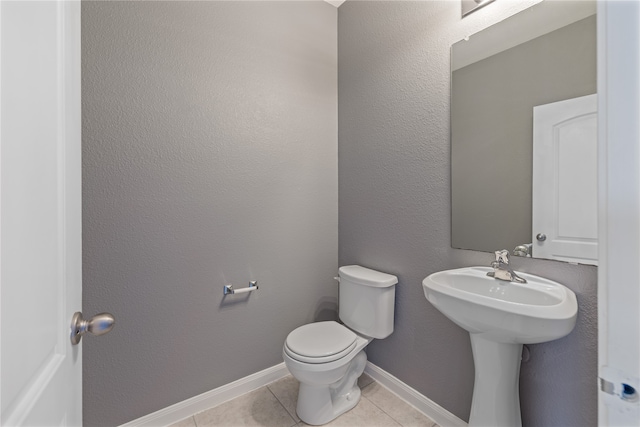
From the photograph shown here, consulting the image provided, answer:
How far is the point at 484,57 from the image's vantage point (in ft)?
4.07

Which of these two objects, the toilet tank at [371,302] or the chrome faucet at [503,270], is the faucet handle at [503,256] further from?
the toilet tank at [371,302]

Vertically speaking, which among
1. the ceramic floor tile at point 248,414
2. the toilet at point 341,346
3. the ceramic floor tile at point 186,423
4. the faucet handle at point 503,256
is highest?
the faucet handle at point 503,256

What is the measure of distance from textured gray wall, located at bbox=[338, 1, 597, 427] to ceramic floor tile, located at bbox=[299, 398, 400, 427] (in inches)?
9.5

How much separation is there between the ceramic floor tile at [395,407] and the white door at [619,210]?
1384 mm

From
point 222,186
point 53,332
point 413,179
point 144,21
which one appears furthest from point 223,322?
point 144,21

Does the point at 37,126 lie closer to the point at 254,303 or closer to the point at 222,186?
the point at 222,186

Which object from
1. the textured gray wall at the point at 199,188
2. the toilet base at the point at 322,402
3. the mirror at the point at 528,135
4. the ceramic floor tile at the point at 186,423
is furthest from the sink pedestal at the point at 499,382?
the ceramic floor tile at the point at 186,423

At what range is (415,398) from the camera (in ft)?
5.04

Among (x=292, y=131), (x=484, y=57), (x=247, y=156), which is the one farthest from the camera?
(x=292, y=131)

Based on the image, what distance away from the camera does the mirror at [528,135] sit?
987 millimetres

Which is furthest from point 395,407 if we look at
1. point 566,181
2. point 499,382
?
point 566,181

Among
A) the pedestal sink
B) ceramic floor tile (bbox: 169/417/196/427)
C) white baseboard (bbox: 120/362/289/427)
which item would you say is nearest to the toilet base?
white baseboard (bbox: 120/362/289/427)

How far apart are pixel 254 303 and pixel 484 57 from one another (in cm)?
179

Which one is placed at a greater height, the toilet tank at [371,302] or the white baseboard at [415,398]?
the toilet tank at [371,302]
